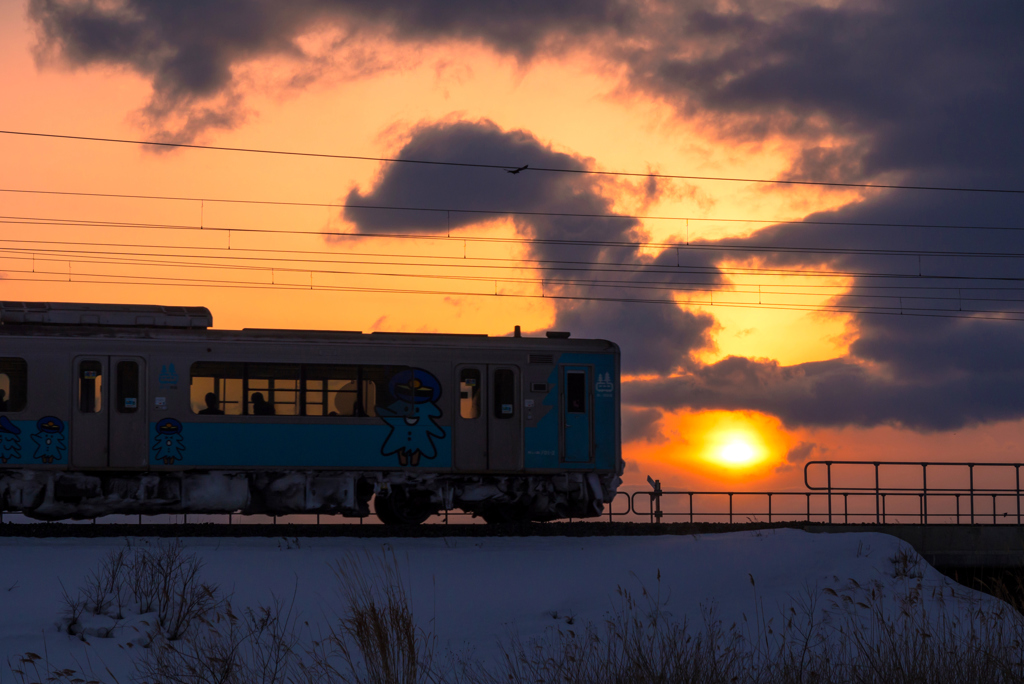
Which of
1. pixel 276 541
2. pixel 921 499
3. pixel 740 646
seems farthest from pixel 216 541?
pixel 921 499

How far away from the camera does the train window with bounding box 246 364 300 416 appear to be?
707 inches

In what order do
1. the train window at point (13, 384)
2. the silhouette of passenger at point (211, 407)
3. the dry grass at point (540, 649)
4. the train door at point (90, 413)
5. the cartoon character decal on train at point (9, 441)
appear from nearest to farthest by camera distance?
the dry grass at point (540, 649), the cartoon character decal on train at point (9, 441), the train window at point (13, 384), the train door at point (90, 413), the silhouette of passenger at point (211, 407)

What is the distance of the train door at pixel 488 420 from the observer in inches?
728

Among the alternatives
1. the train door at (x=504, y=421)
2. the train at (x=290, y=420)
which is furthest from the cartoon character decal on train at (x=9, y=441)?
the train door at (x=504, y=421)

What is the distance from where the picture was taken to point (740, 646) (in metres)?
12.0

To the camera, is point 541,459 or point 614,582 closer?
point 614,582

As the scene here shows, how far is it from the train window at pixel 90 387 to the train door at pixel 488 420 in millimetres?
6517

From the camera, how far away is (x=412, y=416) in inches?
722

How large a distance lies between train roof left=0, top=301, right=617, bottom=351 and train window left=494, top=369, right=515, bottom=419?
2.16 ft

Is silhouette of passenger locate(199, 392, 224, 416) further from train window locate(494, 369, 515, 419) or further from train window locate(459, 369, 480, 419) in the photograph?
train window locate(494, 369, 515, 419)

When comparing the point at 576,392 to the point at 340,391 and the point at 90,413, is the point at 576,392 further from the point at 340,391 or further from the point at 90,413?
the point at 90,413

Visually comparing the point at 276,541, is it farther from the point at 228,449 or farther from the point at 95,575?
the point at 95,575

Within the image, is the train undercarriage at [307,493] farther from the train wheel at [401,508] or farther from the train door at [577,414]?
the train door at [577,414]

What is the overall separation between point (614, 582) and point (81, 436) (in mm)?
9862
